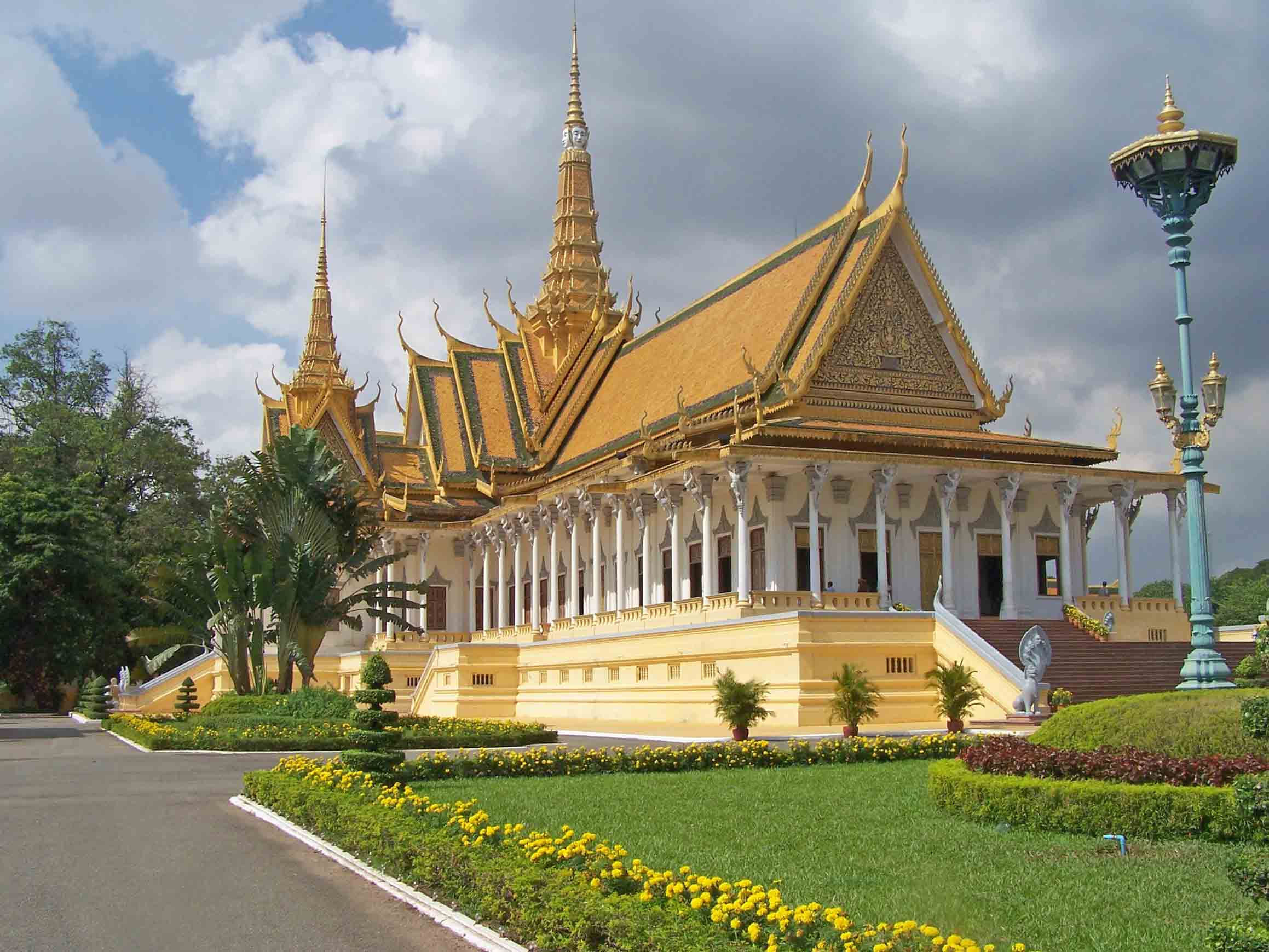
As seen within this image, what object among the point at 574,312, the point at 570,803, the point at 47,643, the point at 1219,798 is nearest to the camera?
the point at 1219,798

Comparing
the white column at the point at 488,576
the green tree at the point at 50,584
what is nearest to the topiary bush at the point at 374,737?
the white column at the point at 488,576

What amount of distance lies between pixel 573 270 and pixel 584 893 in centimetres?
4332

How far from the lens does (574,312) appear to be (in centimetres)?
4781

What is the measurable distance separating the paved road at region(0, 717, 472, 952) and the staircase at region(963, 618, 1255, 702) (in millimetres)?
14351

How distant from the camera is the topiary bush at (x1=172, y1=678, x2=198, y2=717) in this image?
111 feet

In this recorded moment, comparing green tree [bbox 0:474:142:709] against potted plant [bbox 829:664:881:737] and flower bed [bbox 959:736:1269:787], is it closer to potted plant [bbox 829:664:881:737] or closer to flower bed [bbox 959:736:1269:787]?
potted plant [bbox 829:664:881:737]

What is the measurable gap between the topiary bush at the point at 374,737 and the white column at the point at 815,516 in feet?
41.6

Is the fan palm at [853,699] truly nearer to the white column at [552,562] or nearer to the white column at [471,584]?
the white column at [552,562]

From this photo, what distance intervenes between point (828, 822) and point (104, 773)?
1199 cm

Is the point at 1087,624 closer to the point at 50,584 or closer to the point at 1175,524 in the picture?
the point at 1175,524

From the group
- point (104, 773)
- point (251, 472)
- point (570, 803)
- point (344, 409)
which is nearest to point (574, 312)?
point (344, 409)

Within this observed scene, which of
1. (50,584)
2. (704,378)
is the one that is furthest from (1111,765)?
(50,584)

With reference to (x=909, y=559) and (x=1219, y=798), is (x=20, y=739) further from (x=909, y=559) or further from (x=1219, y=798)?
(x=1219, y=798)

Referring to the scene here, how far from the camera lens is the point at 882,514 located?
2780 cm
